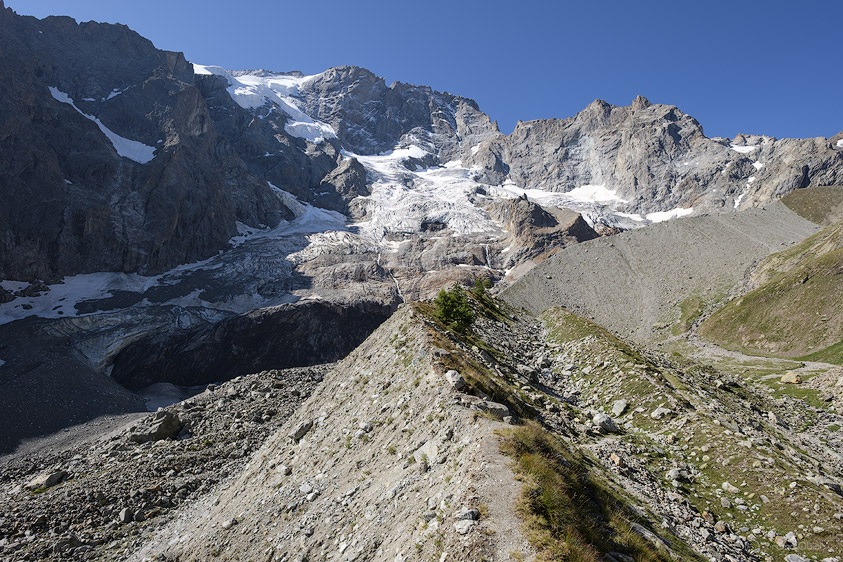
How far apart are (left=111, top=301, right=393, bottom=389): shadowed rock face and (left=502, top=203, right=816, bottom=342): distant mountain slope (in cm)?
8283

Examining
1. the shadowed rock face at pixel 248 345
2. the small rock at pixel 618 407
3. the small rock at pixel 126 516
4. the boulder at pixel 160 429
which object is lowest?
the shadowed rock face at pixel 248 345

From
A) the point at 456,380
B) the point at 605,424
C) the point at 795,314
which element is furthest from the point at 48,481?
the point at 795,314

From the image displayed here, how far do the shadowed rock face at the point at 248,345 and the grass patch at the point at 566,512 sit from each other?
14387cm

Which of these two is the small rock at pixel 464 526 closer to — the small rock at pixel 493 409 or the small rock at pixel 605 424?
the small rock at pixel 493 409

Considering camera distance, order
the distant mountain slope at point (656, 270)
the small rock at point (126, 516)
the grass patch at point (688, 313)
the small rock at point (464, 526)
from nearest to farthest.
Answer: the small rock at point (464, 526) < the small rock at point (126, 516) < the grass patch at point (688, 313) < the distant mountain slope at point (656, 270)

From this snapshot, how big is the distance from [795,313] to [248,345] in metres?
143

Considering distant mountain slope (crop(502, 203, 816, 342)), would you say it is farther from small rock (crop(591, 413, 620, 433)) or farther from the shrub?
small rock (crop(591, 413, 620, 433))

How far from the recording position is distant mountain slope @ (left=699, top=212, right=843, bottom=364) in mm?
54750

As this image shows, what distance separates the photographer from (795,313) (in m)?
60.8

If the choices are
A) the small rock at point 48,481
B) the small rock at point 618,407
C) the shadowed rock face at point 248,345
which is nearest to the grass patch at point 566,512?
the small rock at point 618,407

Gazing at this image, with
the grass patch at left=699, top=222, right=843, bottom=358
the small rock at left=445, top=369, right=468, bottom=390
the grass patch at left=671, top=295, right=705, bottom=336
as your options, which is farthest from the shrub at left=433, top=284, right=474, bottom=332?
the grass patch at left=671, top=295, right=705, bottom=336

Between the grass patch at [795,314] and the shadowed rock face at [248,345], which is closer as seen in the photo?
the grass patch at [795,314]

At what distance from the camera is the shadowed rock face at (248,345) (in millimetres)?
138375

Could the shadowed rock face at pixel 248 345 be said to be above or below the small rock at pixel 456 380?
below
